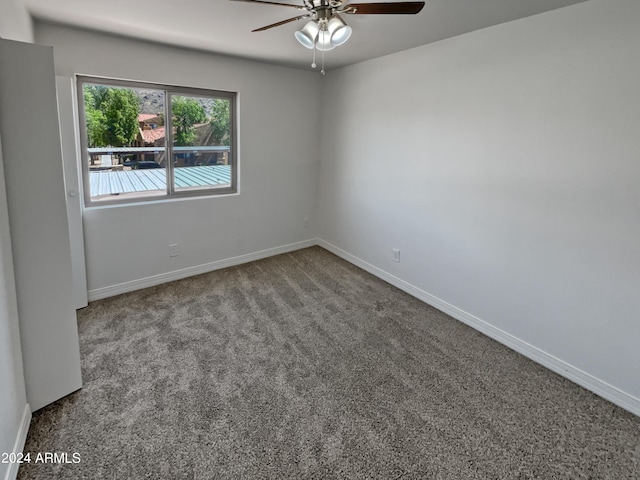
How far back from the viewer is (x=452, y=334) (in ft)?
9.49

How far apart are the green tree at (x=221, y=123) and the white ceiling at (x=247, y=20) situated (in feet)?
2.25

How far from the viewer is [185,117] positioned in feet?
12.0

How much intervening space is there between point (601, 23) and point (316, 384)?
9.07 feet

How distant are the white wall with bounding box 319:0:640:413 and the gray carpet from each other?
0.31 metres

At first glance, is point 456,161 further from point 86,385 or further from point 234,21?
point 86,385

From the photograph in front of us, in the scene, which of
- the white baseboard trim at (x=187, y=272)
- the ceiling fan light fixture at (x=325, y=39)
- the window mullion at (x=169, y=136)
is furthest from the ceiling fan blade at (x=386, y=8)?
the white baseboard trim at (x=187, y=272)

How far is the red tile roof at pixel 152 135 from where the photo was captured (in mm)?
3442

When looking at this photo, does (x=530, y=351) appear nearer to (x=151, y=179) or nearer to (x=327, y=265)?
(x=327, y=265)

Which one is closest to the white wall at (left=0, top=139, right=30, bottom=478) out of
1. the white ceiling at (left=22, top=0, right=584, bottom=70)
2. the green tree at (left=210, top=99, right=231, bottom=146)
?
the white ceiling at (left=22, top=0, right=584, bottom=70)

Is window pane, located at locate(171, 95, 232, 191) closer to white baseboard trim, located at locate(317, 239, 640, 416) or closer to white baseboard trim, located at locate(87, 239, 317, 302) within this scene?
white baseboard trim, located at locate(87, 239, 317, 302)

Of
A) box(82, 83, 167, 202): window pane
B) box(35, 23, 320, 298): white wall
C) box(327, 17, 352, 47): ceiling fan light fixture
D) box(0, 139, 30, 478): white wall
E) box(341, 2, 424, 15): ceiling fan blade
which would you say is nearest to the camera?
box(0, 139, 30, 478): white wall

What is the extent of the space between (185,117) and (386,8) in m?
2.59

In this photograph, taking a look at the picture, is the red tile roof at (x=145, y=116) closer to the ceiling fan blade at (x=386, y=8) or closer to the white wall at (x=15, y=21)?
the white wall at (x=15, y=21)

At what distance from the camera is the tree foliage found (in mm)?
3128
